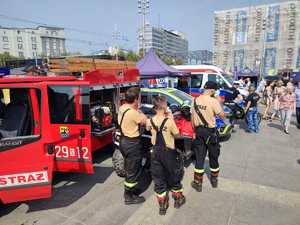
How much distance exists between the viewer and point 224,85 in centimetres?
1369

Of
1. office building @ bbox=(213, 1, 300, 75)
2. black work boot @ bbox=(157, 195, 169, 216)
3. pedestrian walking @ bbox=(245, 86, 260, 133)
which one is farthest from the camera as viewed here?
office building @ bbox=(213, 1, 300, 75)

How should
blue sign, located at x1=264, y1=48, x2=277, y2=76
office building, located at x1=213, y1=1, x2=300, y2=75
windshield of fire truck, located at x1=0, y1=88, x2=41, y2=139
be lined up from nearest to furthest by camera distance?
windshield of fire truck, located at x1=0, y1=88, x2=41, y2=139 → office building, located at x1=213, y1=1, x2=300, y2=75 → blue sign, located at x1=264, y1=48, x2=277, y2=76

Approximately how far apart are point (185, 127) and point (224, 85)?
9750mm

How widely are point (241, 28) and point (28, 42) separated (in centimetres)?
7650

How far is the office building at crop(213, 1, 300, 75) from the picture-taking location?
52062 mm

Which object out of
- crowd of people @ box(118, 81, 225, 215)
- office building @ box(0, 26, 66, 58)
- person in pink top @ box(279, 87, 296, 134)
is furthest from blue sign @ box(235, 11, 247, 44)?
crowd of people @ box(118, 81, 225, 215)

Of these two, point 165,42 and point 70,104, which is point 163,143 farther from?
point 165,42

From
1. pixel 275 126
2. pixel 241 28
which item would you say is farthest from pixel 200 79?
pixel 241 28

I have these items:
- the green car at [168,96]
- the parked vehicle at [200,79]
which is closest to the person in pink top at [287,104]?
the green car at [168,96]

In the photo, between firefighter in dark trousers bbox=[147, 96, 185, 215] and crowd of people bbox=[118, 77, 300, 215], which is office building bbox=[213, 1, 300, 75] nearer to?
crowd of people bbox=[118, 77, 300, 215]

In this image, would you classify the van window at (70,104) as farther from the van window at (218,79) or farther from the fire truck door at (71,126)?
the van window at (218,79)

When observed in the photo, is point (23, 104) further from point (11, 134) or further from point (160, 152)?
point (160, 152)

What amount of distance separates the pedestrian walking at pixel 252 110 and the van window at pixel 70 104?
19.9ft

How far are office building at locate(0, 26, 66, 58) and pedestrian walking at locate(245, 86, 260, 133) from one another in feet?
278
